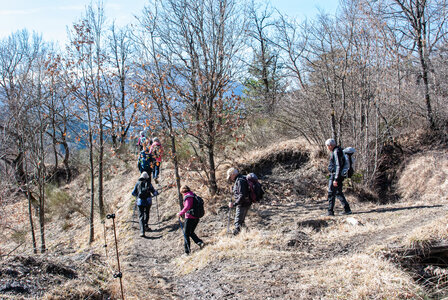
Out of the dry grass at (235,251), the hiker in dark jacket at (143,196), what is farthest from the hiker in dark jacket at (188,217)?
the hiker in dark jacket at (143,196)

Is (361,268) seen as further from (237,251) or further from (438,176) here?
(438,176)

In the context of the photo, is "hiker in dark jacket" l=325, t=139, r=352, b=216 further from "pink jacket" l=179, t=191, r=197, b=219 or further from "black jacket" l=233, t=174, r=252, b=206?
"pink jacket" l=179, t=191, r=197, b=219

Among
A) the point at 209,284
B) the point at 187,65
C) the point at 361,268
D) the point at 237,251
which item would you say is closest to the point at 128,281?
the point at 209,284

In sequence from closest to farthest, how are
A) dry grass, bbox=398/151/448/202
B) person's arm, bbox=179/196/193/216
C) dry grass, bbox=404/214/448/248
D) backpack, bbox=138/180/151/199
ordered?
dry grass, bbox=404/214/448/248
person's arm, bbox=179/196/193/216
backpack, bbox=138/180/151/199
dry grass, bbox=398/151/448/202

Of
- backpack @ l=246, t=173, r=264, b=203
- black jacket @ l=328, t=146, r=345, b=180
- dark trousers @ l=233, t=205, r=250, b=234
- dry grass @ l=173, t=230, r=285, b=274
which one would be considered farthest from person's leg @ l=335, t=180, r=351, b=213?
dark trousers @ l=233, t=205, r=250, b=234

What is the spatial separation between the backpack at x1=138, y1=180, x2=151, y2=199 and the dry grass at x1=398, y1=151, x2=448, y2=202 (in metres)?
7.56

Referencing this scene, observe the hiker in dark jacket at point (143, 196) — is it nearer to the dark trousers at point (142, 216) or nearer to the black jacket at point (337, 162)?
the dark trousers at point (142, 216)

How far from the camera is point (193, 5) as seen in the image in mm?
10078

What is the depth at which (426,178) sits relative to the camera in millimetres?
10852

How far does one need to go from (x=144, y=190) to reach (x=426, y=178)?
847cm

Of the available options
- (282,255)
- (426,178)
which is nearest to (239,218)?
(282,255)

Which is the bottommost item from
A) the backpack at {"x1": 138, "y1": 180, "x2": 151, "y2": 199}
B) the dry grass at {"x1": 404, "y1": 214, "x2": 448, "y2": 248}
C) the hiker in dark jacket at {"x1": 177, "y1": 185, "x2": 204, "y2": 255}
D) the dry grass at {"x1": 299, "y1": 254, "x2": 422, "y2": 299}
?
the dry grass at {"x1": 299, "y1": 254, "x2": 422, "y2": 299}

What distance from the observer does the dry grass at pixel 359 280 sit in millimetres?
4473

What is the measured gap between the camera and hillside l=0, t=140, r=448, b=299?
485cm
